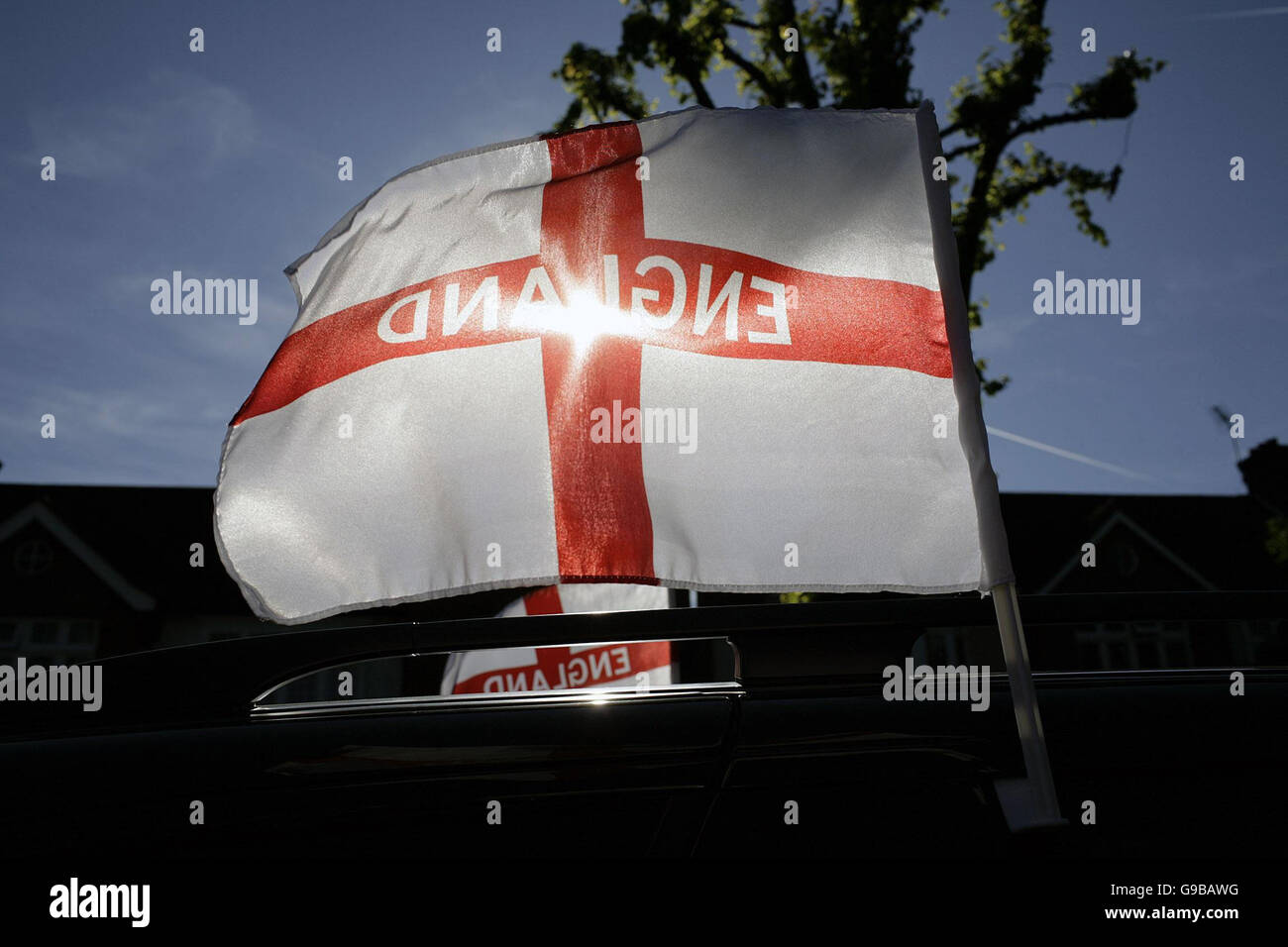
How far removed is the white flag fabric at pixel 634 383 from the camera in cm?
212

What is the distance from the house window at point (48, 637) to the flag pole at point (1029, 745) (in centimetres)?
2360

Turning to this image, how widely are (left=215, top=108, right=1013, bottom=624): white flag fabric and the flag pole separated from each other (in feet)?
1.50

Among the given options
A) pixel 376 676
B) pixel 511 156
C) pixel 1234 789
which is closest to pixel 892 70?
pixel 511 156

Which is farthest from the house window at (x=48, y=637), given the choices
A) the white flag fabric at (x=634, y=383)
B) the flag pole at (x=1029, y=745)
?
the flag pole at (x=1029, y=745)

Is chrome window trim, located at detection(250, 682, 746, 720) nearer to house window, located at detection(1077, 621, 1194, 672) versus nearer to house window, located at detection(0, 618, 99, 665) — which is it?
house window, located at detection(1077, 621, 1194, 672)

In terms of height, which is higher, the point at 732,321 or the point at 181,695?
the point at 732,321

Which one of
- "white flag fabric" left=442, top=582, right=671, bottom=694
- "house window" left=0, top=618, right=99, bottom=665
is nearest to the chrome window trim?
"white flag fabric" left=442, top=582, right=671, bottom=694

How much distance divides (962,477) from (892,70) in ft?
39.4

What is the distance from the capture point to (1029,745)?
1.41m

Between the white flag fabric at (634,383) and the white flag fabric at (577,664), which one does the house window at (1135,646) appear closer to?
the white flag fabric at (577,664)

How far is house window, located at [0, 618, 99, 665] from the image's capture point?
842 inches
